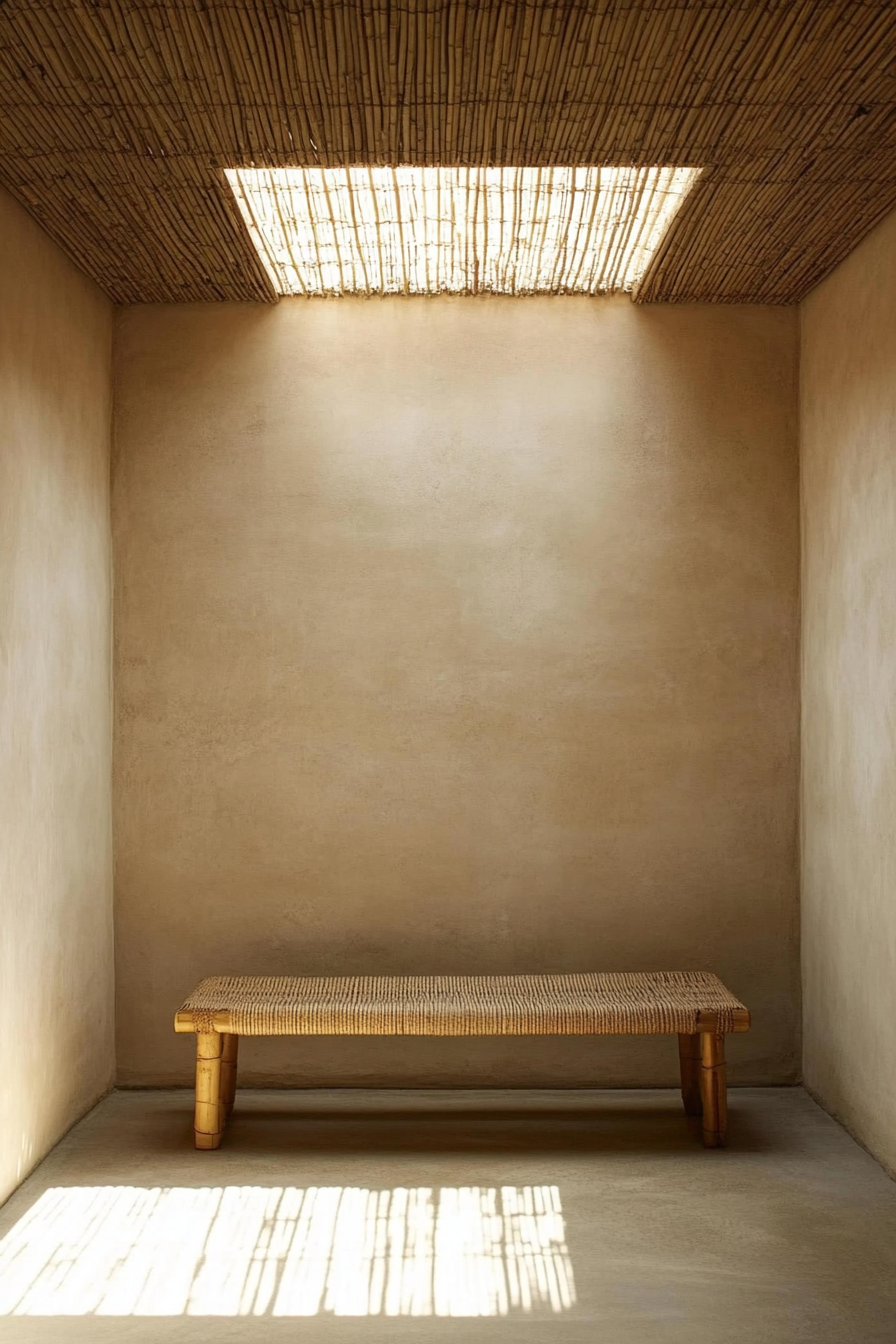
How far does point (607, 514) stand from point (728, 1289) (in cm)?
254

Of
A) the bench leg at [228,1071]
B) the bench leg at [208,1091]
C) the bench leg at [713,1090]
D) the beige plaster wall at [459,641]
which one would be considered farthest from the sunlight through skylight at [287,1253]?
the beige plaster wall at [459,641]

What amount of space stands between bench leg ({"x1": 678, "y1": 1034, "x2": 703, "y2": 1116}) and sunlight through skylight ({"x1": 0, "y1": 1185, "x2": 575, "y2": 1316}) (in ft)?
2.48

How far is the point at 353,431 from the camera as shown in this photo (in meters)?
4.32

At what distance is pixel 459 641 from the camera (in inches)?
170

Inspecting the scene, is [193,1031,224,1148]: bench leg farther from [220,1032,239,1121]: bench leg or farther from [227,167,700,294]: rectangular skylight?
[227,167,700,294]: rectangular skylight

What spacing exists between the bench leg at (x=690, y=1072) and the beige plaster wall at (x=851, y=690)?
1.52 feet

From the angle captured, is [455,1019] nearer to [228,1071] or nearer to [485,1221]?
[485,1221]

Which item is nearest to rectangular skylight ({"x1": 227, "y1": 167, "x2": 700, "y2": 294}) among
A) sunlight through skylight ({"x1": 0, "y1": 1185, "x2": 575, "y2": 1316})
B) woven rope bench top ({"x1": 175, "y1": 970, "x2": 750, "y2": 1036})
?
woven rope bench top ({"x1": 175, "y1": 970, "x2": 750, "y2": 1036})

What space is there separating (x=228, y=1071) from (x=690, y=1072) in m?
1.51

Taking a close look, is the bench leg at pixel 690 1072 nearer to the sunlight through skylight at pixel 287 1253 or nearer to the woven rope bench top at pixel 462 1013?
the woven rope bench top at pixel 462 1013

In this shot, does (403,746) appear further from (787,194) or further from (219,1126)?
(787,194)

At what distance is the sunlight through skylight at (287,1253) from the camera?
2.74 metres

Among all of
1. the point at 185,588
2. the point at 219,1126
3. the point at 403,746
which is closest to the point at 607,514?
the point at 403,746

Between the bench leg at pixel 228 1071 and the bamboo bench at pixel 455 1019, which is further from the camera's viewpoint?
the bench leg at pixel 228 1071
